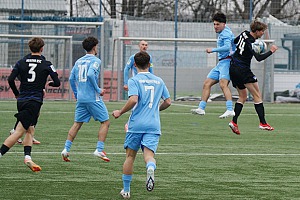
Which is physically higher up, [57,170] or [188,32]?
[188,32]

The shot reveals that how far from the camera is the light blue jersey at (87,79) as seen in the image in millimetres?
12414

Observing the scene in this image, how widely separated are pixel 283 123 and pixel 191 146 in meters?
6.47

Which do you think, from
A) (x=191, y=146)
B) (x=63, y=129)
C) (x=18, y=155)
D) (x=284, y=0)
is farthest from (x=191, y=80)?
(x=18, y=155)

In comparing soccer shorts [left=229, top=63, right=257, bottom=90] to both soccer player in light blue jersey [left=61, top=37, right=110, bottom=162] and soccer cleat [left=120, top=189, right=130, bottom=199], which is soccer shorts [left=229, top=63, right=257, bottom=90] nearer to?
soccer player in light blue jersey [left=61, top=37, right=110, bottom=162]

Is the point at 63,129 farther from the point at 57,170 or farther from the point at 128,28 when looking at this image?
the point at 128,28

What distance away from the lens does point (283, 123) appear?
68.3ft

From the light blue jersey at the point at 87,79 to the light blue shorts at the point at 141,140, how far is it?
3.34 m

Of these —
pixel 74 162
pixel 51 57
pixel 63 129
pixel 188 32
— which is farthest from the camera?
pixel 188 32

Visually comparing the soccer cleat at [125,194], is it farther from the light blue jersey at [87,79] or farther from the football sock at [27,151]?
the light blue jersey at [87,79]

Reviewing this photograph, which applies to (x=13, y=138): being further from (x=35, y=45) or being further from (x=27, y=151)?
(x=35, y=45)

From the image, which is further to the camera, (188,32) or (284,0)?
(284,0)

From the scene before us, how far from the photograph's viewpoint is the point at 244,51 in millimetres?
15414

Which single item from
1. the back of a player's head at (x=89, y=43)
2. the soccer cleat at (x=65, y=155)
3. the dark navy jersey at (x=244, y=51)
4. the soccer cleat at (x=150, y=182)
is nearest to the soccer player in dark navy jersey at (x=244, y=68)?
the dark navy jersey at (x=244, y=51)

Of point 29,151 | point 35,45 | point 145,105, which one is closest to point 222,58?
point 35,45
